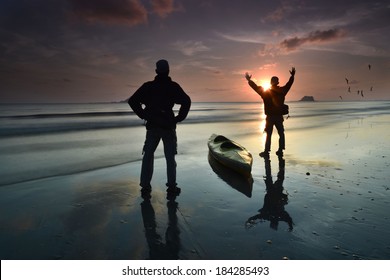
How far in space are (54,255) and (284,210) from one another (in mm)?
3987

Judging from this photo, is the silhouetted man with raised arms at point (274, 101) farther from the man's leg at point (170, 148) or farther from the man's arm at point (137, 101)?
the man's arm at point (137, 101)

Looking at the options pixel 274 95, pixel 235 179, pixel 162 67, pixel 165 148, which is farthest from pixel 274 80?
pixel 165 148

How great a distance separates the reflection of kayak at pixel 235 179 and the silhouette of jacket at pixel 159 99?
2.38 metres

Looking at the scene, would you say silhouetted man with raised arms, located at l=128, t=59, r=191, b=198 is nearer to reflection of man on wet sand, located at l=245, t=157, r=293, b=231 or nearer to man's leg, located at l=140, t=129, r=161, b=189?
man's leg, located at l=140, t=129, r=161, b=189

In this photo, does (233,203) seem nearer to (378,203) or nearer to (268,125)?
(378,203)

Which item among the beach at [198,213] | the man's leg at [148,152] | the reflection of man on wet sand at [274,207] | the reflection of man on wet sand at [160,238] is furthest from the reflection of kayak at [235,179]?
the man's leg at [148,152]

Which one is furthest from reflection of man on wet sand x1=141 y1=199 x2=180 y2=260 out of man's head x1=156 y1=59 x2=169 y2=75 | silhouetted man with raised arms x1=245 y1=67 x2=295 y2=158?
silhouetted man with raised arms x1=245 y1=67 x2=295 y2=158

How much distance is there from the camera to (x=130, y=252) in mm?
3732

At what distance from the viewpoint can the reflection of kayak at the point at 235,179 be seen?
6.58 m

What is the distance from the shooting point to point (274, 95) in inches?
412

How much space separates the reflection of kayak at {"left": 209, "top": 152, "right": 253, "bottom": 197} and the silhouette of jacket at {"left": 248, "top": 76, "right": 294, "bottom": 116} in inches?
136

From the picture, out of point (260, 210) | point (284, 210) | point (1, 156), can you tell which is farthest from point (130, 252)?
point (1, 156)

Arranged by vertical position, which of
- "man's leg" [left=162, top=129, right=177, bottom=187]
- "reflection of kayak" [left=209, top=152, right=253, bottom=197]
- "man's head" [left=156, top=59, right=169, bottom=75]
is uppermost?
"man's head" [left=156, top=59, right=169, bottom=75]

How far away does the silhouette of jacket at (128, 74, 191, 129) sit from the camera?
5.70 m
